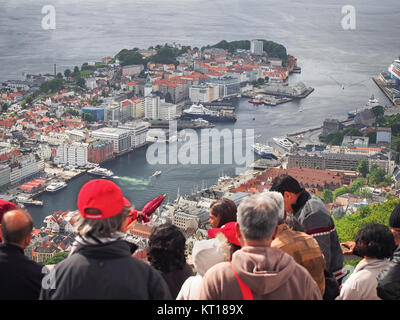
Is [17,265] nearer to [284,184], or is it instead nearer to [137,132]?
[284,184]

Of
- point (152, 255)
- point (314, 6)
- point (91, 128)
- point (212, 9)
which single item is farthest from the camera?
point (212, 9)

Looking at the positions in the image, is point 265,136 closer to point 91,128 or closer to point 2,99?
point 91,128

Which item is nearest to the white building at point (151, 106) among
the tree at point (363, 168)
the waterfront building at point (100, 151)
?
the waterfront building at point (100, 151)

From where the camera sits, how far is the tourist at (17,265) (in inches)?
33.3

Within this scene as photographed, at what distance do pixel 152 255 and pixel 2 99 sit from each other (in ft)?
42.5

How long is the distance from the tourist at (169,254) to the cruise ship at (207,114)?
1125cm

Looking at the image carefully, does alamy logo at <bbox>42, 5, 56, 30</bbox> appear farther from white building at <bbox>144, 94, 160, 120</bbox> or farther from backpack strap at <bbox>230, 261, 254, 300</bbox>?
backpack strap at <bbox>230, 261, 254, 300</bbox>

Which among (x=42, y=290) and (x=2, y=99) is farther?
(x=2, y=99)

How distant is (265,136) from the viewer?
10742 millimetres

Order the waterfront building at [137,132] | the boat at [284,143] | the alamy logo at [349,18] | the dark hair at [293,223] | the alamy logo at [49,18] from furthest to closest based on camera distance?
the alamy logo at [49,18], the alamy logo at [349,18], the waterfront building at [137,132], the boat at [284,143], the dark hair at [293,223]

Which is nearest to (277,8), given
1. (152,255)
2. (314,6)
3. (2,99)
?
(314,6)

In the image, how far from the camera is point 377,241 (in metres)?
1.00

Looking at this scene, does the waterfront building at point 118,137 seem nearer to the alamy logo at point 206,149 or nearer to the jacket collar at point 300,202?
the alamy logo at point 206,149

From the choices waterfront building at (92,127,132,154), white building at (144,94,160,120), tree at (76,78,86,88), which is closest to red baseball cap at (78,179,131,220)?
waterfront building at (92,127,132,154)
